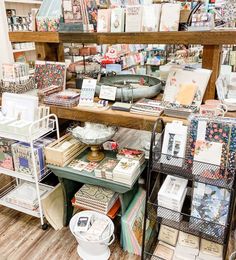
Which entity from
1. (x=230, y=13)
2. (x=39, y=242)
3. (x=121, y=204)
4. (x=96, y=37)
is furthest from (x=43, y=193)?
(x=230, y=13)

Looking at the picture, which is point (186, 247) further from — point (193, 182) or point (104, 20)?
point (104, 20)

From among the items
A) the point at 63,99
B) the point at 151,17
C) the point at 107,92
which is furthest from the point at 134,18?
the point at 63,99

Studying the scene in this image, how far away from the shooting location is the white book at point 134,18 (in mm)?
1693

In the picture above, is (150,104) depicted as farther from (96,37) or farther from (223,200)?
(223,200)

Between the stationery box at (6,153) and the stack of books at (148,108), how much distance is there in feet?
3.26

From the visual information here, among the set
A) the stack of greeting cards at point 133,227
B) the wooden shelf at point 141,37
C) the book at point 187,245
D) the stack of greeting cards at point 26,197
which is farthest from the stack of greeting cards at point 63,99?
the book at point 187,245

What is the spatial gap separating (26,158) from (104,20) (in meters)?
1.14

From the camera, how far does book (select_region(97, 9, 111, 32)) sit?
1797 millimetres

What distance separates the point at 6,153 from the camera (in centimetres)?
202

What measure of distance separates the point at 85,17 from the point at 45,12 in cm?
39

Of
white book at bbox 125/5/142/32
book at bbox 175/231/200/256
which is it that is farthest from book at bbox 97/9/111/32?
book at bbox 175/231/200/256

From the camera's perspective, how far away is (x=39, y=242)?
6.30ft

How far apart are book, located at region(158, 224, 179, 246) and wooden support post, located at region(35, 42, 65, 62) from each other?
166 centimetres

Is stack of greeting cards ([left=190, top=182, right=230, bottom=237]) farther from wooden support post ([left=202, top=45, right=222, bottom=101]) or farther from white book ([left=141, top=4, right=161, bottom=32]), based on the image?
white book ([left=141, top=4, right=161, bottom=32])
